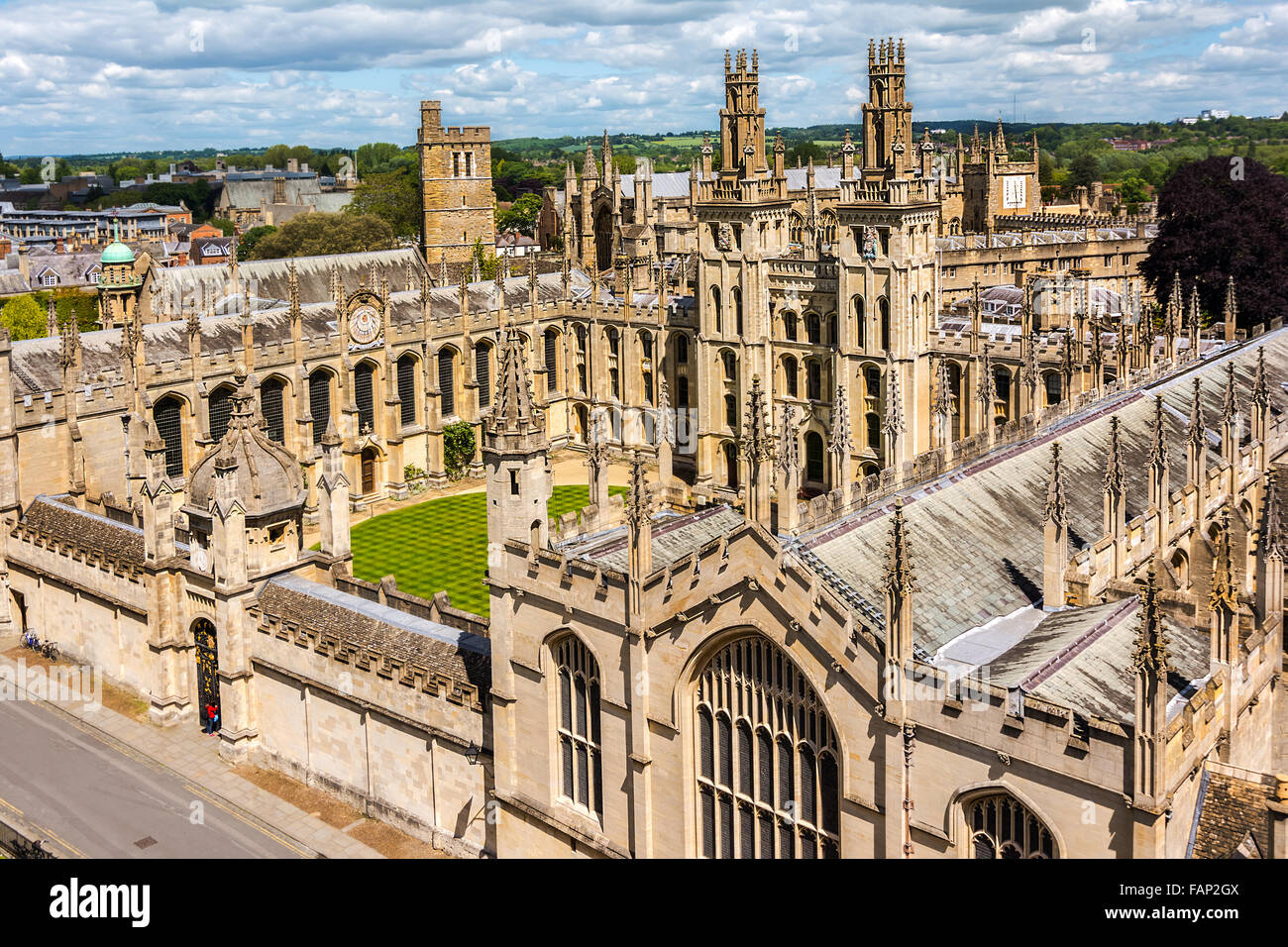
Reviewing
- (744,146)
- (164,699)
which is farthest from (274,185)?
(164,699)

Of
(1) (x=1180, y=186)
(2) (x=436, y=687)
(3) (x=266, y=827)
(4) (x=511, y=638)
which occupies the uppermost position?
(1) (x=1180, y=186)

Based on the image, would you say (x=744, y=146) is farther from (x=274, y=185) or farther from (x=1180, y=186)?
(x=274, y=185)

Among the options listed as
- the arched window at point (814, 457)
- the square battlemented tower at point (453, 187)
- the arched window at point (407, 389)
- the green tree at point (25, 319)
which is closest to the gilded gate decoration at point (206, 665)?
the arched window at point (407, 389)

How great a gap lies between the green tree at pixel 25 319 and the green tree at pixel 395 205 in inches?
1812

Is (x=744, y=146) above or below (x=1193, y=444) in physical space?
above

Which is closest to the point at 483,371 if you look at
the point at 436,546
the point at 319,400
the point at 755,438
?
the point at 319,400

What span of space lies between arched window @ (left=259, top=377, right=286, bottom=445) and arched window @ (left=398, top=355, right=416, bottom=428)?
19.8 ft

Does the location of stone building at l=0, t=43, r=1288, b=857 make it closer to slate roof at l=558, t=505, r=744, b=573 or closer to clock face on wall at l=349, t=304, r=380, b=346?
slate roof at l=558, t=505, r=744, b=573

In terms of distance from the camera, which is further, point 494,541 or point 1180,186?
point 1180,186

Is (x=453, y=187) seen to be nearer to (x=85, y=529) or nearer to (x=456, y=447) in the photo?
(x=456, y=447)

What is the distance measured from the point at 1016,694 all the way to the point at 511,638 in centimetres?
965

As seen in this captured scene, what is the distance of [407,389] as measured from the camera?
56.9m

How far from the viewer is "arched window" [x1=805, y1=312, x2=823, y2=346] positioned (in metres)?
52.8

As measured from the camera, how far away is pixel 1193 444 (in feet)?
95.6
